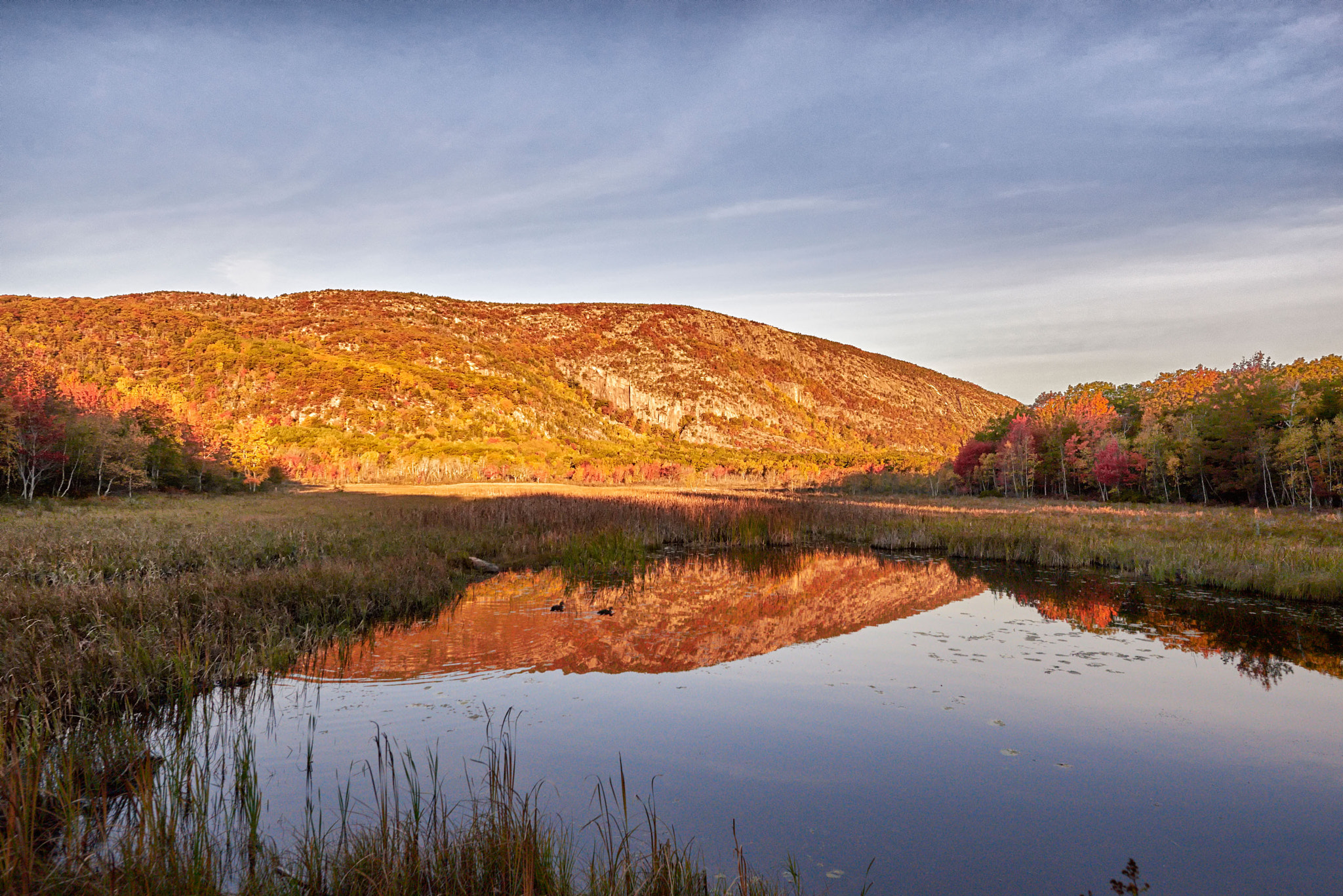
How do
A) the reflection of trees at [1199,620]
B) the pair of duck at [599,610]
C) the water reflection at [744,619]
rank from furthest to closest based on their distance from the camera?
the pair of duck at [599,610] → the reflection of trees at [1199,620] → the water reflection at [744,619]

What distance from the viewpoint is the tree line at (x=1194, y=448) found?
33219 millimetres

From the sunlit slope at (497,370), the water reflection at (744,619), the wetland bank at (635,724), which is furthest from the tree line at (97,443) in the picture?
the water reflection at (744,619)

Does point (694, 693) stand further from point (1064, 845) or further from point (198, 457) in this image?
point (198, 457)

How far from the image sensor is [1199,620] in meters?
12.0

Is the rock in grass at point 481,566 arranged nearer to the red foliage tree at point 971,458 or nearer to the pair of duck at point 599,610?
the pair of duck at point 599,610

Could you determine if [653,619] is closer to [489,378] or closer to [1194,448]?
[1194,448]

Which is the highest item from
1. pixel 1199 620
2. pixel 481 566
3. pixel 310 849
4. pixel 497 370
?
pixel 497 370

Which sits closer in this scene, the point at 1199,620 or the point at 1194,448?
the point at 1199,620

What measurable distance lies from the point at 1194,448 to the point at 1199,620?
36.6 metres

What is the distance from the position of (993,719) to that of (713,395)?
455 feet

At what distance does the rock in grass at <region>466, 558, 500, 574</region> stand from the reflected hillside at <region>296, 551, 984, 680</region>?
381 mm

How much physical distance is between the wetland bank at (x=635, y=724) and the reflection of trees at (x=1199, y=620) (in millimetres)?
115

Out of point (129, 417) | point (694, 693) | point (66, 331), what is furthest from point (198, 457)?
point (66, 331)

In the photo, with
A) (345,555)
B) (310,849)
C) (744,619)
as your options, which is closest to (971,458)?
(744,619)
